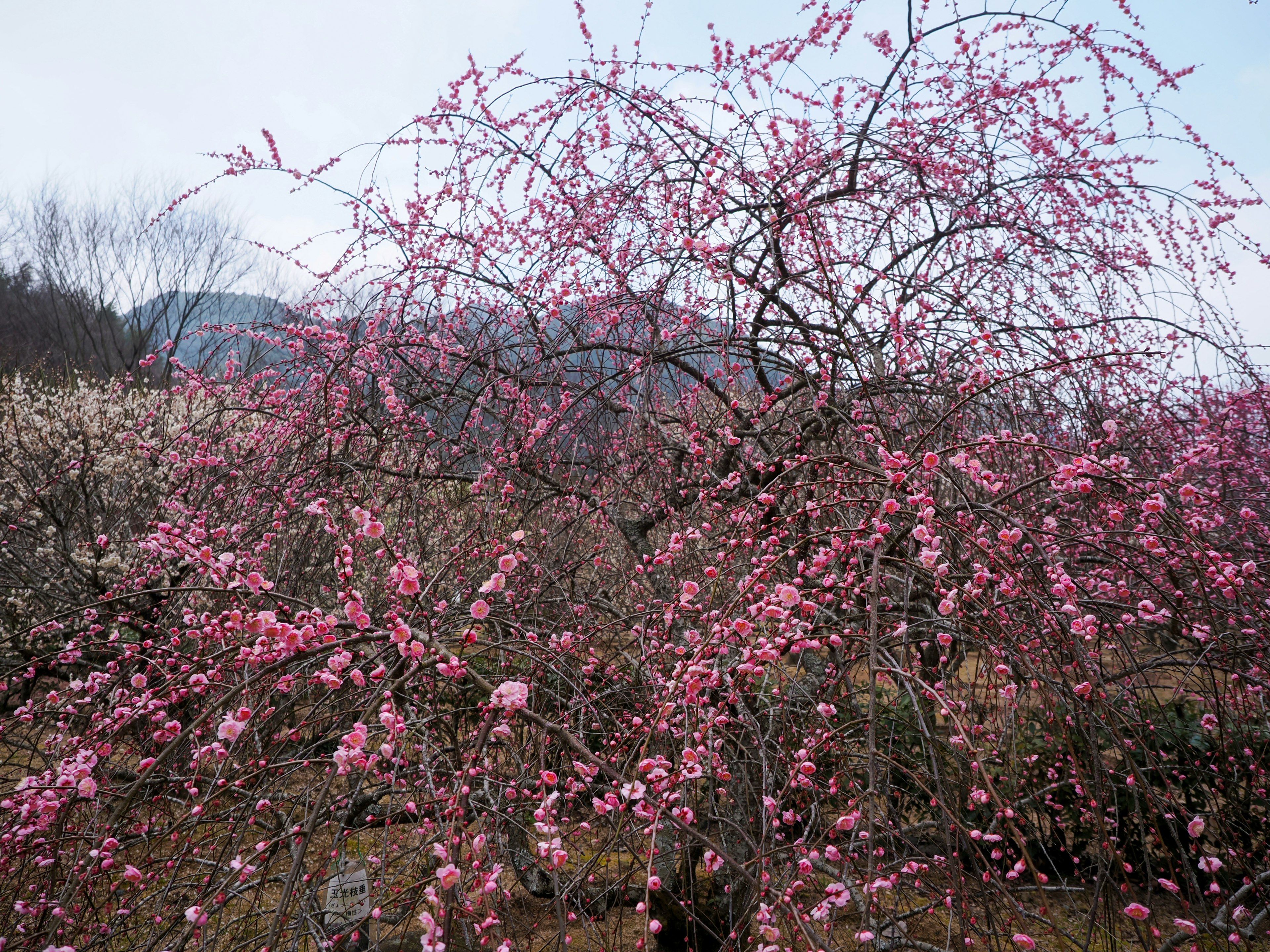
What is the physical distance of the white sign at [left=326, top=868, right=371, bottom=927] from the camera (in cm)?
199

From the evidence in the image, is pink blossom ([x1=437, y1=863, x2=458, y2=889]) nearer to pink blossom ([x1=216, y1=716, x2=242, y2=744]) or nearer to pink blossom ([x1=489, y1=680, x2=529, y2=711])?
pink blossom ([x1=489, y1=680, x2=529, y2=711])

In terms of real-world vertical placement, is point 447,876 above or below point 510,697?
below

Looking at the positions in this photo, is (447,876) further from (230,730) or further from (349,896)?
(349,896)

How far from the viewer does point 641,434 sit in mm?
2967

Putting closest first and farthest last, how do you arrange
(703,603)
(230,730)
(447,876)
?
(447,876)
(230,730)
(703,603)

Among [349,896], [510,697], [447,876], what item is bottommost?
[349,896]

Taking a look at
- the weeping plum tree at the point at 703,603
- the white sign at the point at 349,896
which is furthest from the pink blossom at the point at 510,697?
the white sign at the point at 349,896

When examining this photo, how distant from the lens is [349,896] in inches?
90.5

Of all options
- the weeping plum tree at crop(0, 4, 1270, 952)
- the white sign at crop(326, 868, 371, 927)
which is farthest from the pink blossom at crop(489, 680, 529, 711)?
the white sign at crop(326, 868, 371, 927)

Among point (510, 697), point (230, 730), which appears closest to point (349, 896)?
point (230, 730)

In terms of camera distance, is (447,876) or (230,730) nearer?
(447,876)

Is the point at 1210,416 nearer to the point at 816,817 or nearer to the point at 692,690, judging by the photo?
the point at 816,817

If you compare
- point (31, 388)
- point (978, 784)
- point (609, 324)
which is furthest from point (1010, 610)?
point (31, 388)

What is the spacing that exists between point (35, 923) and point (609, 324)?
2502 millimetres
